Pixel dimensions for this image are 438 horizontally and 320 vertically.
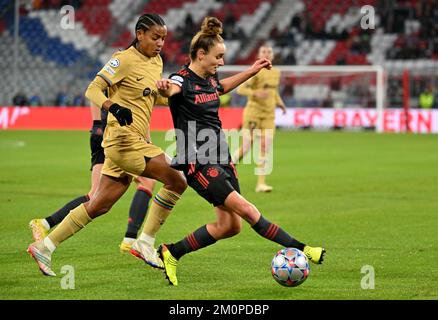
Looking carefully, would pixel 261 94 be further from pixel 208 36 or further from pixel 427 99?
pixel 427 99

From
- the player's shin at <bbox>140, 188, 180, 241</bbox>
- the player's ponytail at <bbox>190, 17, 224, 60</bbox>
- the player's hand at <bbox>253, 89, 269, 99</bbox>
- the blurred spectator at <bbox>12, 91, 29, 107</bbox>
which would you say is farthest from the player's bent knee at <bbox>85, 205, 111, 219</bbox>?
→ the blurred spectator at <bbox>12, 91, 29, 107</bbox>

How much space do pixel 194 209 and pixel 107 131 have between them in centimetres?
525

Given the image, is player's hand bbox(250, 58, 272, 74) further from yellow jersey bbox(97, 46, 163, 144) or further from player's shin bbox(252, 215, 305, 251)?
player's shin bbox(252, 215, 305, 251)

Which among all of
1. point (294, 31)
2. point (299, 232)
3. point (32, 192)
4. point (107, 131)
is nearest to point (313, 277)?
point (107, 131)

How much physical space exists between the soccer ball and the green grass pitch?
0.10 meters

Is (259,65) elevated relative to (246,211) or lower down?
elevated

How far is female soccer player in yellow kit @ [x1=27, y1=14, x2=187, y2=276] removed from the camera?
27.6 feet

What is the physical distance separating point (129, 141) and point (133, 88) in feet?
1.59

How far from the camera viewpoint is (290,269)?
296 inches

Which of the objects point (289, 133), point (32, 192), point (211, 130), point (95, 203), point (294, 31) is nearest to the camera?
point (211, 130)

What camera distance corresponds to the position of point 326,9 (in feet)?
141

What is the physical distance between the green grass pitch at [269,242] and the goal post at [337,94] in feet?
41.2

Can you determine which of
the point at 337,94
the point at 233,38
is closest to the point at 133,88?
the point at 337,94
